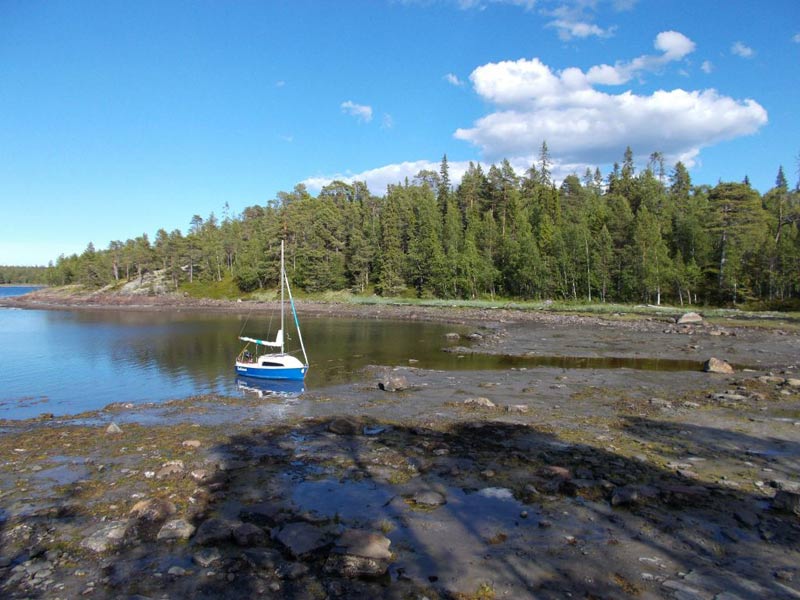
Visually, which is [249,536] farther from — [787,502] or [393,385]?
[393,385]

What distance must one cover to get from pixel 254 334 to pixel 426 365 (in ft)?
109

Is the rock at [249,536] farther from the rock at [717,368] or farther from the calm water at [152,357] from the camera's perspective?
the rock at [717,368]

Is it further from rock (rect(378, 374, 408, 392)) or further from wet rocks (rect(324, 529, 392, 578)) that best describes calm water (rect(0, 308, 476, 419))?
wet rocks (rect(324, 529, 392, 578))

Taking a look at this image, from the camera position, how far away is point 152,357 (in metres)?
43.7

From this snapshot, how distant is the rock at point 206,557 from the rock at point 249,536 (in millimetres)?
468

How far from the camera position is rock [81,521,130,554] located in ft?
31.6

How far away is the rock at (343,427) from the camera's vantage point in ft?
60.5

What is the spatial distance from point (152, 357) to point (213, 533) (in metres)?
38.7

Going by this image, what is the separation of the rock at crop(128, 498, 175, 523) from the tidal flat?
0.15 ft

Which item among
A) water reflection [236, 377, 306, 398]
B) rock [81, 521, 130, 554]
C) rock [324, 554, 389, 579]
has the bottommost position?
water reflection [236, 377, 306, 398]

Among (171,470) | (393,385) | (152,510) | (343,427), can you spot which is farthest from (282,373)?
(152,510)

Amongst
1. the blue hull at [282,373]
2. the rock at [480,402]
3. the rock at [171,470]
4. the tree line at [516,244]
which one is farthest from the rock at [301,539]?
the tree line at [516,244]

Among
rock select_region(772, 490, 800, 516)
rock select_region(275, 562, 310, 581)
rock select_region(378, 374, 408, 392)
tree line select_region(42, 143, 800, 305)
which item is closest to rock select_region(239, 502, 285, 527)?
rock select_region(275, 562, 310, 581)

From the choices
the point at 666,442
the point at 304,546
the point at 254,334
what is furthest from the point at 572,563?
the point at 254,334
